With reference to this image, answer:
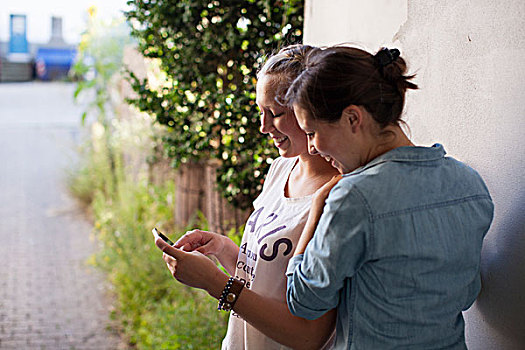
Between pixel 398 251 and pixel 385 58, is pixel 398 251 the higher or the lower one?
the lower one

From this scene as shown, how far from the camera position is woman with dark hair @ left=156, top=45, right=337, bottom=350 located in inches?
50.0

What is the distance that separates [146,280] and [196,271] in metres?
2.85

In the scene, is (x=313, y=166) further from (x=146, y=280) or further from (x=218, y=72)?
(x=146, y=280)

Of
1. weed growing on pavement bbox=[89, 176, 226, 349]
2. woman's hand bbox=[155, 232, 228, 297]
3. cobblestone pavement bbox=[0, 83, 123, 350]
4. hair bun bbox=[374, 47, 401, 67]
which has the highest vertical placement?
hair bun bbox=[374, 47, 401, 67]

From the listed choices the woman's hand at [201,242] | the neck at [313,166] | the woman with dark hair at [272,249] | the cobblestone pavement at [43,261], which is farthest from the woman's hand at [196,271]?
the cobblestone pavement at [43,261]

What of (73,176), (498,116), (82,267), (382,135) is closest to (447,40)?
(498,116)

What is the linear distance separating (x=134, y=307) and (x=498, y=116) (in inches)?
132

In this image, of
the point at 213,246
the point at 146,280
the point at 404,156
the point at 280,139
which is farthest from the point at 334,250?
the point at 146,280

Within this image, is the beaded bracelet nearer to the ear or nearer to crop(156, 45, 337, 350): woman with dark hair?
crop(156, 45, 337, 350): woman with dark hair

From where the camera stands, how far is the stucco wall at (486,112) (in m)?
1.19

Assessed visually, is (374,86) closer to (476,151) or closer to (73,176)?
(476,151)

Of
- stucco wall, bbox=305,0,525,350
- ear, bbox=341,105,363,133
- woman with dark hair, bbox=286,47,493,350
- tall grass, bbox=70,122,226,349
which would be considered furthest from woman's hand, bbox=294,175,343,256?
tall grass, bbox=70,122,226,349

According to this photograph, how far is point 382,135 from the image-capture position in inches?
43.9

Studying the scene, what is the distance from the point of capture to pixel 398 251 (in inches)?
40.6
